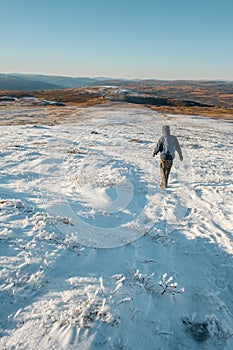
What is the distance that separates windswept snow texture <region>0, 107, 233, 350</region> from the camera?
367cm

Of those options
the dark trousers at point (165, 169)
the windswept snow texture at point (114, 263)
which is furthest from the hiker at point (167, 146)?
the windswept snow texture at point (114, 263)

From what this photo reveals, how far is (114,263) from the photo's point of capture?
17.2ft

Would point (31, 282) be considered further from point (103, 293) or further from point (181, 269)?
point (181, 269)

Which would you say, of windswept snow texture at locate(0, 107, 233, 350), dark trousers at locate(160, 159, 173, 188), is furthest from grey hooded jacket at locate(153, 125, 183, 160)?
windswept snow texture at locate(0, 107, 233, 350)

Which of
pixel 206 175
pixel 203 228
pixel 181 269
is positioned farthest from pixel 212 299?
pixel 206 175

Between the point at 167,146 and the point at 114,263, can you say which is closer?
the point at 114,263

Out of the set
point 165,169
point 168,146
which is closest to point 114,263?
point 165,169

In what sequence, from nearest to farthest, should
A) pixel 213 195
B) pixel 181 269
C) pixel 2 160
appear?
1. pixel 181 269
2. pixel 213 195
3. pixel 2 160

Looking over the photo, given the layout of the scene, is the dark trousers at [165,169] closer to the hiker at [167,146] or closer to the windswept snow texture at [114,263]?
the hiker at [167,146]

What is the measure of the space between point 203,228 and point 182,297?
9.45 ft

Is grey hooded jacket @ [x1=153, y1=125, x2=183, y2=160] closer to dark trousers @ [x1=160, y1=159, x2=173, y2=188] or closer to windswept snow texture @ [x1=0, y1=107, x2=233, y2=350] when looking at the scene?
dark trousers @ [x1=160, y1=159, x2=173, y2=188]

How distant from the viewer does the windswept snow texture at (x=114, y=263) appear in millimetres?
3668

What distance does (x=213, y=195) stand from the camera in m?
9.50

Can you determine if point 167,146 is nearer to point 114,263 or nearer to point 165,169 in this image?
point 165,169
